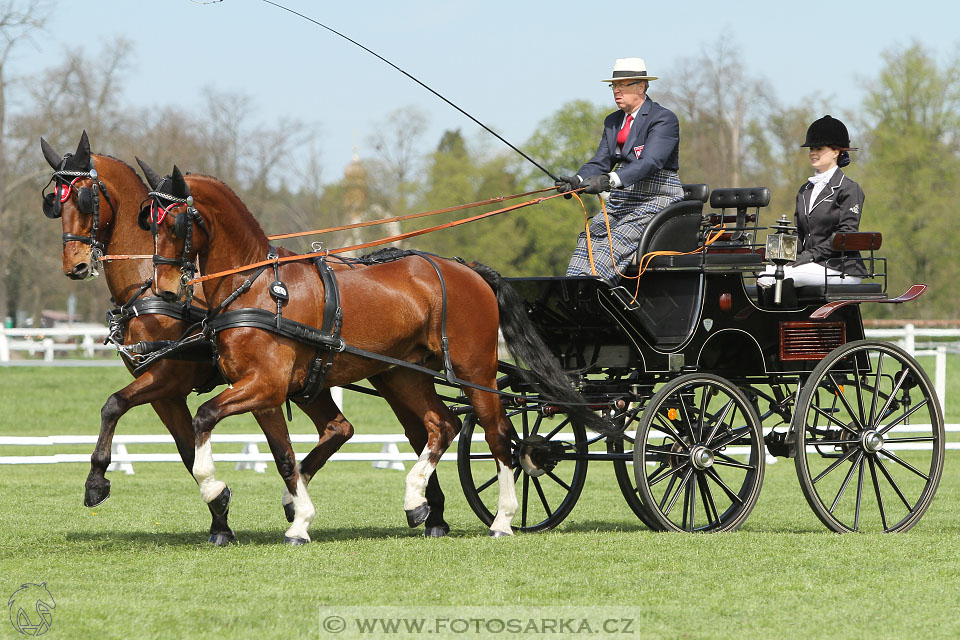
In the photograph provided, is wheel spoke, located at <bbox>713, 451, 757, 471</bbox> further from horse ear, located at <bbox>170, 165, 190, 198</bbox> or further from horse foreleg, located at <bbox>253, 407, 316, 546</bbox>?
horse ear, located at <bbox>170, 165, 190, 198</bbox>

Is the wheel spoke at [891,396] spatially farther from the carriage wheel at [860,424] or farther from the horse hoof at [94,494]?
the horse hoof at [94,494]

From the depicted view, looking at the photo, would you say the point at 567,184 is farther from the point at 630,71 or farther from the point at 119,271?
the point at 119,271

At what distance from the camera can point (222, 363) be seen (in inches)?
256

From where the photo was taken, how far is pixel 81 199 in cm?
656

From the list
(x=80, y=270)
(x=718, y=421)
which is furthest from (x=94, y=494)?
(x=718, y=421)

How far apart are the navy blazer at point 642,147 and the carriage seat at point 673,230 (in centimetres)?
26

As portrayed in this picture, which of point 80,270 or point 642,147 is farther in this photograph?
point 642,147

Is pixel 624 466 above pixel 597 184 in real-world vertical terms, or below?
below

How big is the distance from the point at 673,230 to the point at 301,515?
2.77m

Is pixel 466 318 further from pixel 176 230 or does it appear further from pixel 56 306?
pixel 56 306

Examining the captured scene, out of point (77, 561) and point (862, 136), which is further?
point (862, 136)

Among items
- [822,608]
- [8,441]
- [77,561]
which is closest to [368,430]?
[8,441]

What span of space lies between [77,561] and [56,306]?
5304cm

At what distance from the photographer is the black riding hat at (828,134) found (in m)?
7.98
